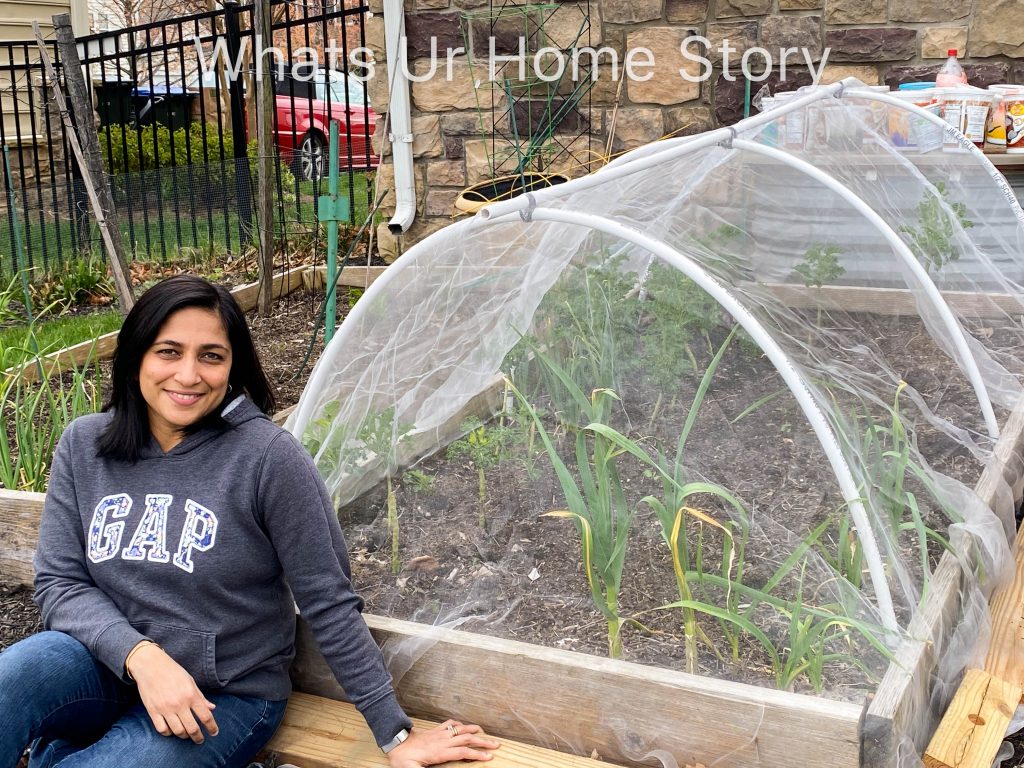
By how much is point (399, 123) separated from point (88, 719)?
14.6 feet

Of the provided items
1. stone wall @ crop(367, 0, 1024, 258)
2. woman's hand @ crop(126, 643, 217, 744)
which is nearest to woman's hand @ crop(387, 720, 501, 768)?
woman's hand @ crop(126, 643, 217, 744)

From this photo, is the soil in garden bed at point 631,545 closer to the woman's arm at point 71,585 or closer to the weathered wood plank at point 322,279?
the woman's arm at point 71,585

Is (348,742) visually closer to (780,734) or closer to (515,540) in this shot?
(515,540)

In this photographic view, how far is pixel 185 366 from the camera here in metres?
1.97

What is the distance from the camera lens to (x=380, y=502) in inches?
100.0

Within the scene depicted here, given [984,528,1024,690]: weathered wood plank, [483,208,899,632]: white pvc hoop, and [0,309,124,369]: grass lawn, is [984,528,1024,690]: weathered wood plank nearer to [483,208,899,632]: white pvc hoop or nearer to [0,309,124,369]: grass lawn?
[483,208,899,632]: white pvc hoop

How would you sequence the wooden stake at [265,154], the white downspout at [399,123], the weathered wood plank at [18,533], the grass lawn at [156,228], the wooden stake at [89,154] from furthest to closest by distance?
Answer: 1. the grass lawn at [156,228]
2. the white downspout at [399,123]
3. the wooden stake at [265,154]
4. the wooden stake at [89,154]
5. the weathered wood plank at [18,533]

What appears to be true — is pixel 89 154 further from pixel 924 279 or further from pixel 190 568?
pixel 924 279

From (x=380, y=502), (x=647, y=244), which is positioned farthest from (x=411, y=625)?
(x=647, y=244)

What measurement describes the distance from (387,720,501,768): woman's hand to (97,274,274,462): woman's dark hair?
2.26 ft

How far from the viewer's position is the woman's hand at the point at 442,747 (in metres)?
1.95

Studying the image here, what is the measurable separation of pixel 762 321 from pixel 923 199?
143cm

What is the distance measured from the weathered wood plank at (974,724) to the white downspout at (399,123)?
4.36m

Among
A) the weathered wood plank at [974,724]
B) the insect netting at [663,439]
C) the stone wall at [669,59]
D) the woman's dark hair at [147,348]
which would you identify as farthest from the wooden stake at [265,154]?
the weathered wood plank at [974,724]
